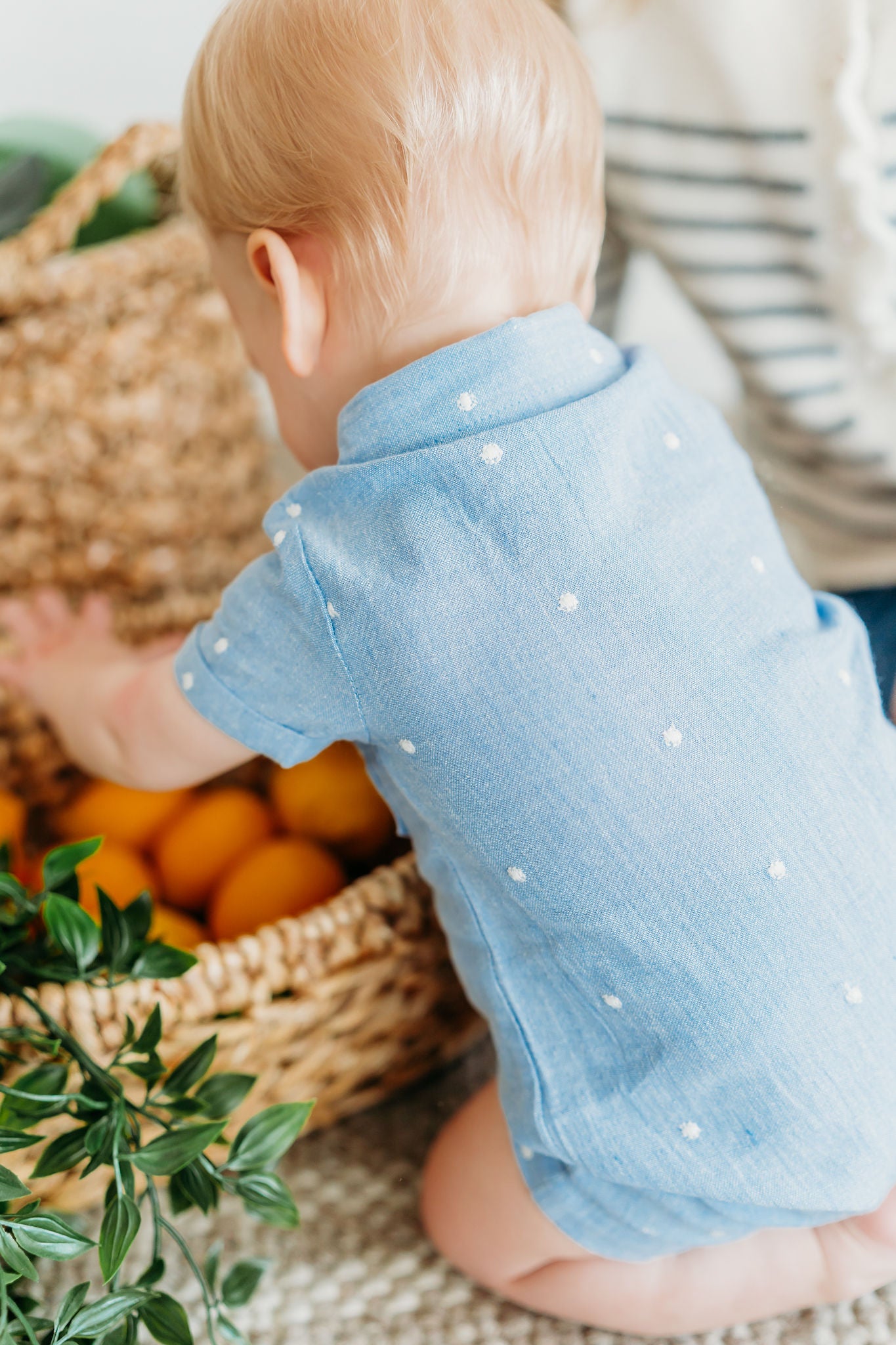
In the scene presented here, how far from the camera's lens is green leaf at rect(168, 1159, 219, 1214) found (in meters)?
0.60

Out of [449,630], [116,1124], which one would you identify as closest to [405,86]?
[449,630]

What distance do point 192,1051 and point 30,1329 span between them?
153 mm

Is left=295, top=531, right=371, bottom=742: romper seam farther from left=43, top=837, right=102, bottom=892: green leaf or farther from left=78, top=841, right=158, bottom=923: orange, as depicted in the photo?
left=78, top=841, right=158, bottom=923: orange

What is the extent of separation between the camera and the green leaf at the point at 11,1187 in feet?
1.70

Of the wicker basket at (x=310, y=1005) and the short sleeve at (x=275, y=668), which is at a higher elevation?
the short sleeve at (x=275, y=668)

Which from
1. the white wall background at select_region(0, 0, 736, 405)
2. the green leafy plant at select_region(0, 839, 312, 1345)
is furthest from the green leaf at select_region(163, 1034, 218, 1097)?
the white wall background at select_region(0, 0, 736, 405)

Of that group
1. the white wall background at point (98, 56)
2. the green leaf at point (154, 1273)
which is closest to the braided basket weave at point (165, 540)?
the green leaf at point (154, 1273)

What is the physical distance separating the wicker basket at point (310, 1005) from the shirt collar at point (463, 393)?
31 centimetres

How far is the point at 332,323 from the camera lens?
25.3 inches

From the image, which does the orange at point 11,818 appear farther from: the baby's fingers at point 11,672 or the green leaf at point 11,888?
the green leaf at point 11,888

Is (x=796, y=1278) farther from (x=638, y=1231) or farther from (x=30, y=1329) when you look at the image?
(x=30, y=1329)

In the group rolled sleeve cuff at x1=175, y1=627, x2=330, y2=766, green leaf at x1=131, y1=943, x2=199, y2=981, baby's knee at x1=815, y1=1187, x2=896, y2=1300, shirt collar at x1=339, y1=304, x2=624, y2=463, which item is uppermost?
shirt collar at x1=339, y1=304, x2=624, y2=463

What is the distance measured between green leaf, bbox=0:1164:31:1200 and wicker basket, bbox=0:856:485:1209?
0.11 metres

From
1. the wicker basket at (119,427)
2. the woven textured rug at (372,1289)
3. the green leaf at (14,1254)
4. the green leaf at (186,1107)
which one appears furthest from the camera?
the wicker basket at (119,427)
